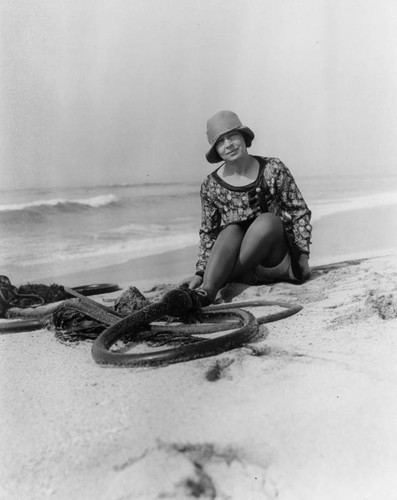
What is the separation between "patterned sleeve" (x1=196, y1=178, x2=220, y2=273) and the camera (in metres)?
3.12

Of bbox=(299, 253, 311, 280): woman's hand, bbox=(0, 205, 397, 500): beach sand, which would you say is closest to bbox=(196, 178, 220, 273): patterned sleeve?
bbox=(299, 253, 311, 280): woman's hand

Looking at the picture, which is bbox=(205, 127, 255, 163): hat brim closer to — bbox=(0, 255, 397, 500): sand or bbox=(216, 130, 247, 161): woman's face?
bbox=(216, 130, 247, 161): woman's face

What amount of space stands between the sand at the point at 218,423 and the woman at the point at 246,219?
0.82 metres

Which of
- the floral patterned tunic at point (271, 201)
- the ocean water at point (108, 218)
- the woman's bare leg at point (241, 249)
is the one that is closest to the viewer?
the woman's bare leg at point (241, 249)

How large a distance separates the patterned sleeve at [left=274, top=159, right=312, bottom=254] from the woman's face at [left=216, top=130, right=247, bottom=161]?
0.77 ft

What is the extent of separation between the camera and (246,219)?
2998 millimetres

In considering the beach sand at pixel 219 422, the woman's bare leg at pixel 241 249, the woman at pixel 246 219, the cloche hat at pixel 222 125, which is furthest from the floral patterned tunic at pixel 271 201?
the beach sand at pixel 219 422

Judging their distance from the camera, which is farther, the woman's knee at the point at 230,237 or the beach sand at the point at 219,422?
the woman's knee at the point at 230,237

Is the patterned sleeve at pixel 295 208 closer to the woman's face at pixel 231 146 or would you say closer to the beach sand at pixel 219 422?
the woman's face at pixel 231 146

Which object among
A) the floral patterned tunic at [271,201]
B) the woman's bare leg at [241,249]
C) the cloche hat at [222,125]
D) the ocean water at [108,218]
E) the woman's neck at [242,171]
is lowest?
the ocean water at [108,218]

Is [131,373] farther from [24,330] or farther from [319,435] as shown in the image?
[24,330]

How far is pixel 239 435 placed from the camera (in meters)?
1.39

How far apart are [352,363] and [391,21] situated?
2424 millimetres

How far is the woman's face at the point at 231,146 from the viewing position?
2895mm
